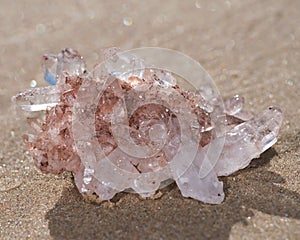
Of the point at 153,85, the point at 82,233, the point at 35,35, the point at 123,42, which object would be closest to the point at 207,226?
the point at 82,233

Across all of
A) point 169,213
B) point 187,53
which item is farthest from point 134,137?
point 187,53

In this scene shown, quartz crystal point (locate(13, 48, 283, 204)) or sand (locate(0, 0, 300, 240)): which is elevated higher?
quartz crystal point (locate(13, 48, 283, 204))

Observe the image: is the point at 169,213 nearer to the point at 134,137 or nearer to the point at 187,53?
the point at 134,137

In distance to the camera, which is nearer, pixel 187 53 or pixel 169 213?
pixel 169 213

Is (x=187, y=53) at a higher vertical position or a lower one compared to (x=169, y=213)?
lower

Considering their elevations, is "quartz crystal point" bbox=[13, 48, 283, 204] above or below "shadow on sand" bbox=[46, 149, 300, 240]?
above
